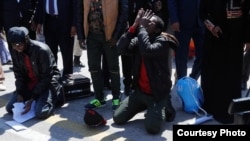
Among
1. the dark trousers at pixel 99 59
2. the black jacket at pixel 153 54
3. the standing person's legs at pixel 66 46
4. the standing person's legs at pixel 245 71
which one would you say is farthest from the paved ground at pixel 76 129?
the standing person's legs at pixel 245 71

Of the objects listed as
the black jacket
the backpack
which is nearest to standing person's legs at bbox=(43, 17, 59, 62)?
the black jacket

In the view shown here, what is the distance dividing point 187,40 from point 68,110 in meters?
1.95

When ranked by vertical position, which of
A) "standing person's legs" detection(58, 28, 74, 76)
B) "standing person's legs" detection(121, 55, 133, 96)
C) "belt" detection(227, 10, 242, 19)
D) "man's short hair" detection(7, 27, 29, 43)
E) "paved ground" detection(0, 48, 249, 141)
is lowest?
"paved ground" detection(0, 48, 249, 141)

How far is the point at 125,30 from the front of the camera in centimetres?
508

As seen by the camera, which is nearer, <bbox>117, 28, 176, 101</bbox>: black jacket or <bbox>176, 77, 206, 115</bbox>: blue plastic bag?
<bbox>117, 28, 176, 101</bbox>: black jacket

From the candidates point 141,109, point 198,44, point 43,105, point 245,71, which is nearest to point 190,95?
point 141,109

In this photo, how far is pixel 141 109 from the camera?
484 centimetres

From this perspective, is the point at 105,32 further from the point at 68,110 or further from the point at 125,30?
the point at 68,110

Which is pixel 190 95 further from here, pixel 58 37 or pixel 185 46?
pixel 58 37

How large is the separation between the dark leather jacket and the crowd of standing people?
0.04 feet

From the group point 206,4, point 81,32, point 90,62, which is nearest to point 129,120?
point 90,62

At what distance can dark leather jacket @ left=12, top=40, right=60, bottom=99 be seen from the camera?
508 centimetres

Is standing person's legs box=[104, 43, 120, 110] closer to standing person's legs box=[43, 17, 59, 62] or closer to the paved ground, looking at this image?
the paved ground

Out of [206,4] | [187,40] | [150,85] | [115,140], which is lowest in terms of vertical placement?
[115,140]
